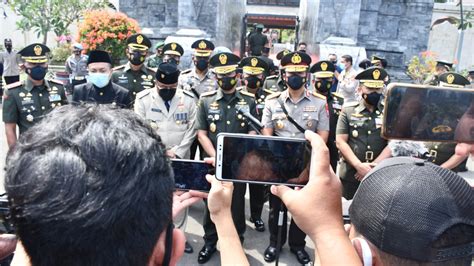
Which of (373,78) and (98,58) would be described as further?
(98,58)

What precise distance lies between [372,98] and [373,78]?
0.20 metres

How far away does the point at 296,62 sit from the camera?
3.98m

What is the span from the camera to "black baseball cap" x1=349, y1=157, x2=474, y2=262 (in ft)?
2.99

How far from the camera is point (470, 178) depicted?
631 cm

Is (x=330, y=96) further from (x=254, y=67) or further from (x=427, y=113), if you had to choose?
(x=427, y=113)

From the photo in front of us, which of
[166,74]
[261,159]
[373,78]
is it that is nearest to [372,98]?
[373,78]

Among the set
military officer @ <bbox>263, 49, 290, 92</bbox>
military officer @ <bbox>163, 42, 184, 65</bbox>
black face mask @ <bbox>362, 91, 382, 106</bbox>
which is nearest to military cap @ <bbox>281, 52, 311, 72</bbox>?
black face mask @ <bbox>362, 91, 382, 106</bbox>

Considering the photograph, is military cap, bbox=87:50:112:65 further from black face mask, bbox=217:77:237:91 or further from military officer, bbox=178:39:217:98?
black face mask, bbox=217:77:237:91

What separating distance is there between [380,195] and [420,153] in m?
2.17

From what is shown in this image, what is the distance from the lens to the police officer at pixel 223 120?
3648 millimetres

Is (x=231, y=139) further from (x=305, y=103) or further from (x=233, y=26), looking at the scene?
(x=233, y=26)

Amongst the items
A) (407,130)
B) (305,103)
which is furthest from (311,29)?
(407,130)

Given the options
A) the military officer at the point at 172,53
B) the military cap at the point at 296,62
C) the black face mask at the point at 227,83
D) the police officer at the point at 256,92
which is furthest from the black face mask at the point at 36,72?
the military cap at the point at 296,62

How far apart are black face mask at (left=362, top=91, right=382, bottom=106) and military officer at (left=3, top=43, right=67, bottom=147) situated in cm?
289
